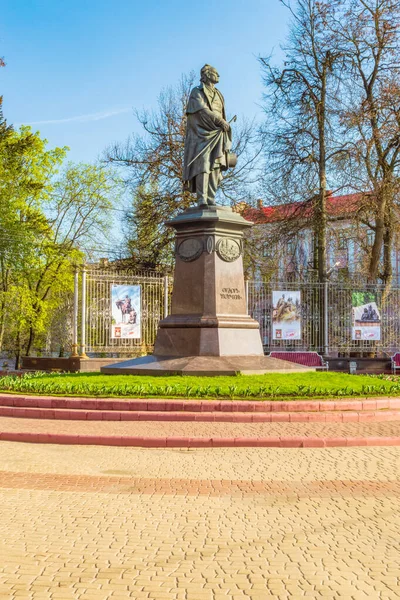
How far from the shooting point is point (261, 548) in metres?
4.92

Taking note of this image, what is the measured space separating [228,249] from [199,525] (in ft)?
34.5

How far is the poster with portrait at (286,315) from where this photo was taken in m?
25.7

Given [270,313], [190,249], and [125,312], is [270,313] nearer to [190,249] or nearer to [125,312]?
[125,312]

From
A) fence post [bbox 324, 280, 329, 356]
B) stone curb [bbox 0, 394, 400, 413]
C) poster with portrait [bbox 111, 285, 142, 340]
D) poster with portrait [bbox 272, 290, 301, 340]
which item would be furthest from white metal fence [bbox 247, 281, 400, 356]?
stone curb [bbox 0, 394, 400, 413]

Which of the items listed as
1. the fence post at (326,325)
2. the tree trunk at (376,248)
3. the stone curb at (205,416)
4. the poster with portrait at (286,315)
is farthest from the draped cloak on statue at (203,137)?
the tree trunk at (376,248)

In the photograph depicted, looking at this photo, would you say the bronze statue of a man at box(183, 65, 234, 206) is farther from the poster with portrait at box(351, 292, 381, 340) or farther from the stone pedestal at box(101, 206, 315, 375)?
the poster with portrait at box(351, 292, 381, 340)

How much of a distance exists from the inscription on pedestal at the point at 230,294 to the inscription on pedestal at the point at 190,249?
966mm

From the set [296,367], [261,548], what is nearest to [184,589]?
[261,548]

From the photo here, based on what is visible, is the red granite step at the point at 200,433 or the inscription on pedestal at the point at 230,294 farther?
the inscription on pedestal at the point at 230,294

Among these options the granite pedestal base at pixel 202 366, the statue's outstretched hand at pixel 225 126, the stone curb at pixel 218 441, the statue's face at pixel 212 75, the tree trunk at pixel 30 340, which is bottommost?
the stone curb at pixel 218 441

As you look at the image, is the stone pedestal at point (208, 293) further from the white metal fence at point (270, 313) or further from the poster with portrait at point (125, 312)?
the white metal fence at point (270, 313)

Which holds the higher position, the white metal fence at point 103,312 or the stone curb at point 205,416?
the white metal fence at point 103,312

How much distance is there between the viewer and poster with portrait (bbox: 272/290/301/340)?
25672mm

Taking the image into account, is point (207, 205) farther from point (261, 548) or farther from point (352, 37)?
point (352, 37)
